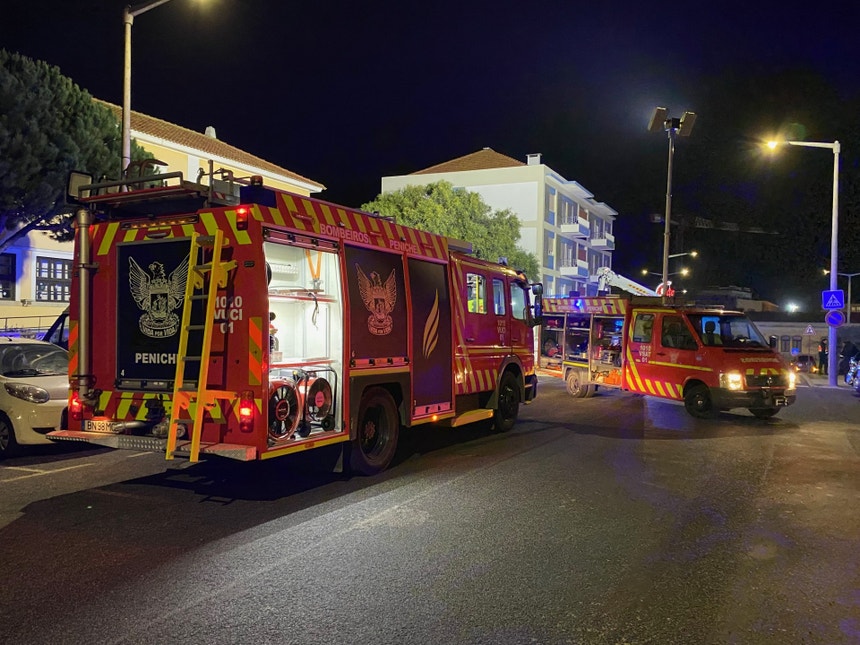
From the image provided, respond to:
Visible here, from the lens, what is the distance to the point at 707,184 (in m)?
54.1

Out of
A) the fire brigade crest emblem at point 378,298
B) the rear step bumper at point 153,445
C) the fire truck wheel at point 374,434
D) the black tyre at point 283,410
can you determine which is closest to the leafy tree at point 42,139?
the rear step bumper at point 153,445

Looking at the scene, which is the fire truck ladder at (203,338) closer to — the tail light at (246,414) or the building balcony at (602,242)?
the tail light at (246,414)

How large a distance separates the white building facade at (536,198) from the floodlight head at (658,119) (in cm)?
1981

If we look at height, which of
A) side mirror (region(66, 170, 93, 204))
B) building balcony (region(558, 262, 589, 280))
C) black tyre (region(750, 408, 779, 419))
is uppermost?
building balcony (region(558, 262, 589, 280))

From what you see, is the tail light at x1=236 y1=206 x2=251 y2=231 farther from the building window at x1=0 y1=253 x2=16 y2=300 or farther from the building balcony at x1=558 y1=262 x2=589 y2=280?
the building balcony at x1=558 y1=262 x2=589 y2=280

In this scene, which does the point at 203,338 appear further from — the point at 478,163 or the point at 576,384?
the point at 478,163

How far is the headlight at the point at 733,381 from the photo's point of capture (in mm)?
12594

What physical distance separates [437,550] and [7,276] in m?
22.7

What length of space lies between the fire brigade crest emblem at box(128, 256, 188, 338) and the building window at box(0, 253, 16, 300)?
19313 millimetres

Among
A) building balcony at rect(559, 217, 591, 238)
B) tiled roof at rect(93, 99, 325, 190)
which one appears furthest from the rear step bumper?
building balcony at rect(559, 217, 591, 238)

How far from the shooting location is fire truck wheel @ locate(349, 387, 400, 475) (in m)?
7.58

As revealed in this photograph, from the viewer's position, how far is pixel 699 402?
1328 cm

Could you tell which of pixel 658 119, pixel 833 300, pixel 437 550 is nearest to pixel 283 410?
pixel 437 550

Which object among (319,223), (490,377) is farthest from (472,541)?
(490,377)
